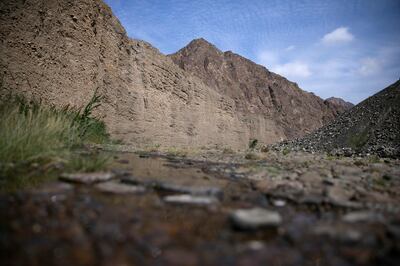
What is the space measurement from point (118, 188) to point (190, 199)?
1.73 ft

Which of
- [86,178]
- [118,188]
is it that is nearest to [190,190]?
[118,188]

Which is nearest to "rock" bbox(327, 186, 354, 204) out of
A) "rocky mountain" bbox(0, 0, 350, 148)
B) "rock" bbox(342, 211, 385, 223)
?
"rock" bbox(342, 211, 385, 223)

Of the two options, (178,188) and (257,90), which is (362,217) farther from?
(257,90)

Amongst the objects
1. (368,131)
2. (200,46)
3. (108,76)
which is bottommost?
(368,131)

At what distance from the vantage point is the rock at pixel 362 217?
4.41 feet

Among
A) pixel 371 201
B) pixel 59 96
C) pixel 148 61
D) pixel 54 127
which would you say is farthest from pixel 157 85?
pixel 371 201

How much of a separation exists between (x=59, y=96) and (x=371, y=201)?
874 centimetres

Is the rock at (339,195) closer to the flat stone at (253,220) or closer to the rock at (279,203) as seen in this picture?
the rock at (279,203)

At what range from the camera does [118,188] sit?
67.6 inches

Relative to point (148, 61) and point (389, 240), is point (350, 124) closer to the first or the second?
point (148, 61)

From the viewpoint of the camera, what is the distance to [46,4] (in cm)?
794

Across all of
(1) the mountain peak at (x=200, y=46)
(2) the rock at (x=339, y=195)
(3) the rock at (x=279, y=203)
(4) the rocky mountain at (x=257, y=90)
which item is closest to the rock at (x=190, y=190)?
(3) the rock at (x=279, y=203)

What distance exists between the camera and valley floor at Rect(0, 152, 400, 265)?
918mm

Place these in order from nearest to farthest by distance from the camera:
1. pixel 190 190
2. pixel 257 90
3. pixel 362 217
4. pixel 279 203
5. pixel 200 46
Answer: pixel 362 217 < pixel 279 203 < pixel 190 190 < pixel 200 46 < pixel 257 90
